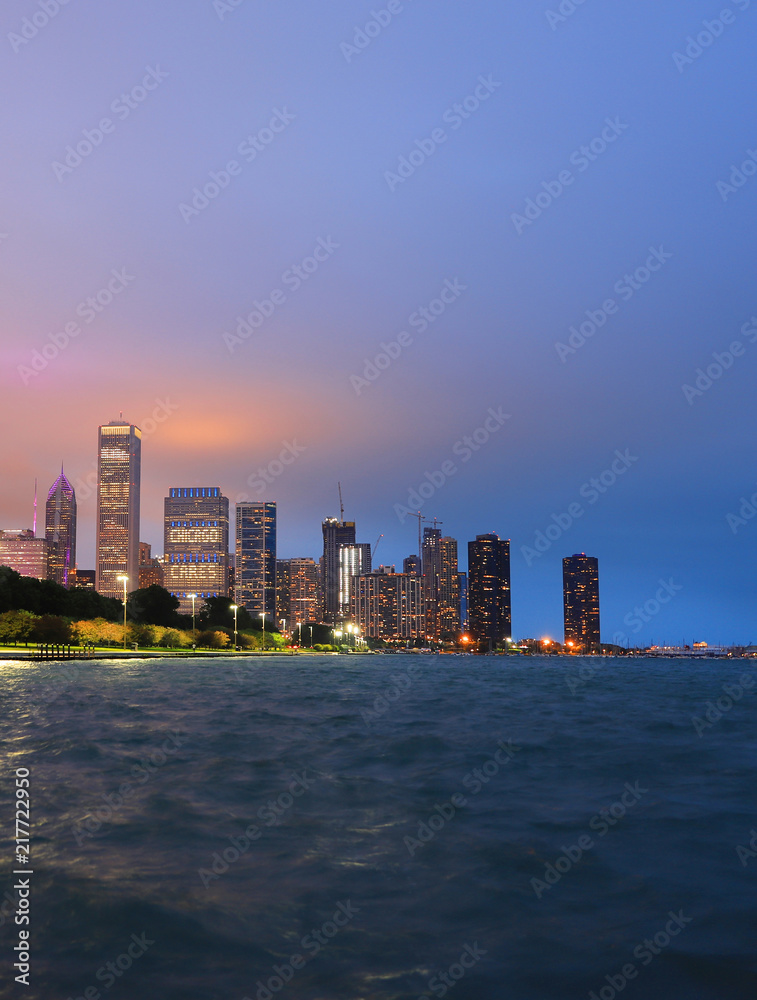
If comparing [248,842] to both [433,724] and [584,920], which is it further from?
[433,724]

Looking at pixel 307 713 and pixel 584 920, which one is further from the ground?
pixel 584 920

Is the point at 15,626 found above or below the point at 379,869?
below

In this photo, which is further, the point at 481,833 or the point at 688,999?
the point at 481,833

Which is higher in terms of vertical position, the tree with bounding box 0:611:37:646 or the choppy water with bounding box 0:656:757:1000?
the choppy water with bounding box 0:656:757:1000

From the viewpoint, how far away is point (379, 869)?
44.3 ft

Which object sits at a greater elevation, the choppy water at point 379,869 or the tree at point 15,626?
the choppy water at point 379,869

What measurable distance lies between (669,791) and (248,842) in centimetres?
1292

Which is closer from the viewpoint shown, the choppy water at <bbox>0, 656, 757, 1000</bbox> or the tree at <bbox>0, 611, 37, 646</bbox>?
the choppy water at <bbox>0, 656, 757, 1000</bbox>

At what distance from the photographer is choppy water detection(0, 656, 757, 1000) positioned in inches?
372

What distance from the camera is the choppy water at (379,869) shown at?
31.0ft

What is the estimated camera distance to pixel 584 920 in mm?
11422

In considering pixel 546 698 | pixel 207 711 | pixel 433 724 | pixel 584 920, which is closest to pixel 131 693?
pixel 207 711

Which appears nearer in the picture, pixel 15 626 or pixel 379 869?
pixel 379 869

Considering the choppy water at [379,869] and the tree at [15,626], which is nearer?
the choppy water at [379,869]
